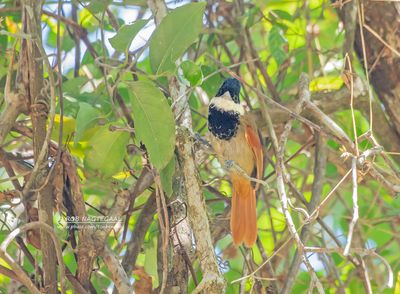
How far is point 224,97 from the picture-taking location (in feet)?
12.7

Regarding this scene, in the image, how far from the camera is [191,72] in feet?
8.51

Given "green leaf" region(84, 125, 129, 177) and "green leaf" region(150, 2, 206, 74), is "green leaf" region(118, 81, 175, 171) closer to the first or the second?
"green leaf" region(150, 2, 206, 74)

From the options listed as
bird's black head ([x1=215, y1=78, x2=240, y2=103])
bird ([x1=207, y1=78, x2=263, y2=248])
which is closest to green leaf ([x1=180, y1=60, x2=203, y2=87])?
bird ([x1=207, y1=78, x2=263, y2=248])

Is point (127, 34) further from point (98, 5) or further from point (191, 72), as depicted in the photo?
point (98, 5)

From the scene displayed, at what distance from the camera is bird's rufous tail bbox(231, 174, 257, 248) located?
132 inches

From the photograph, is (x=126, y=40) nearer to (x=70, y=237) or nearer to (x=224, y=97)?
(x=70, y=237)

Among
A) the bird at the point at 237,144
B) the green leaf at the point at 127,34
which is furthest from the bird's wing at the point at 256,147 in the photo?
the green leaf at the point at 127,34

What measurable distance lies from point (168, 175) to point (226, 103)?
4.18 ft

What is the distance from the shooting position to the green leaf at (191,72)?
8.48 feet

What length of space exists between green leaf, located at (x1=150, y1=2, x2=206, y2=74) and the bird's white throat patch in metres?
1.32

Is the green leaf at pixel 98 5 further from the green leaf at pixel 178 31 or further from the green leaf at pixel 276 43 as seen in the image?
the green leaf at pixel 276 43

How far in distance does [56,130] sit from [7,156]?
22 cm

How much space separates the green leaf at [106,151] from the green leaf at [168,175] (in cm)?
31

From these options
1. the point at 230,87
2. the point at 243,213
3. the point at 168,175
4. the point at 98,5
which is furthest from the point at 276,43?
the point at 168,175
